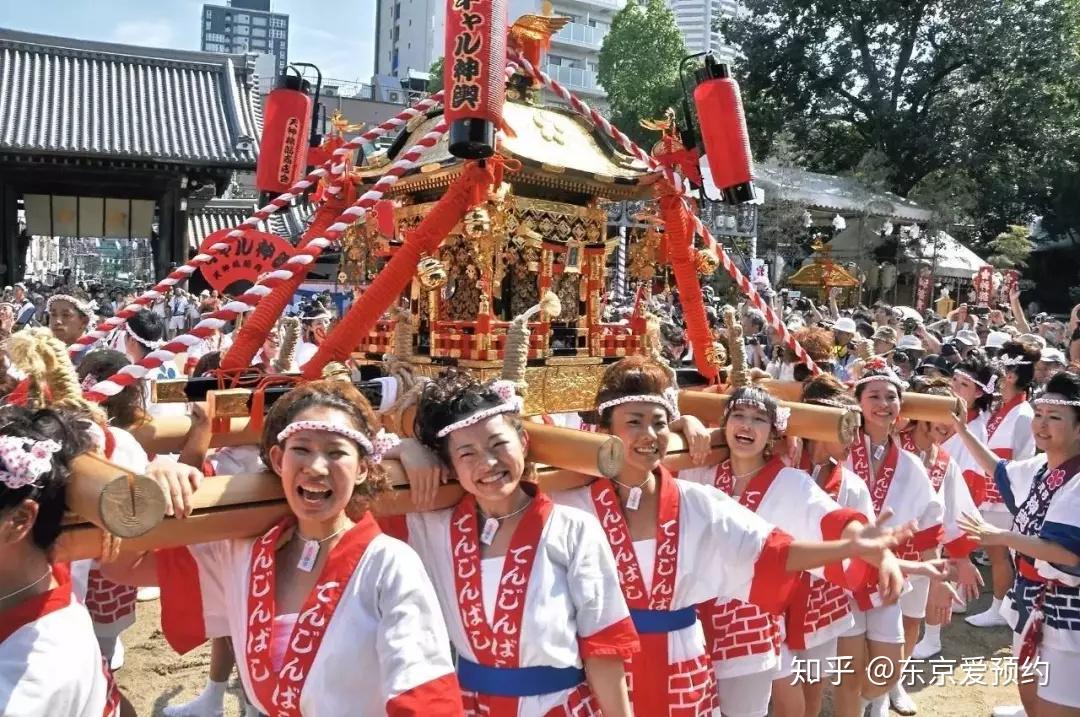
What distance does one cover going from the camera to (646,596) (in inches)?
101

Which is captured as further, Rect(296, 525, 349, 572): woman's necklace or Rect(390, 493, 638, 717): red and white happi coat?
Rect(390, 493, 638, 717): red and white happi coat

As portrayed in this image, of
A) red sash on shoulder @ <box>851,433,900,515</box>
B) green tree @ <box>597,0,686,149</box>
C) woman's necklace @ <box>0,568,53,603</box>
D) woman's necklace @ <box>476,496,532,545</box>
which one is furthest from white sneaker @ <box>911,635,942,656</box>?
green tree @ <box>597,0,686,149</box>

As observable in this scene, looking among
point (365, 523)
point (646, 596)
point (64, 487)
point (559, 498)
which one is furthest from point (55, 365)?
point (646, 596)

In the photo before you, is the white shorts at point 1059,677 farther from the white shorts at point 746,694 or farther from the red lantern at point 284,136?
the red lantern at point 284,136

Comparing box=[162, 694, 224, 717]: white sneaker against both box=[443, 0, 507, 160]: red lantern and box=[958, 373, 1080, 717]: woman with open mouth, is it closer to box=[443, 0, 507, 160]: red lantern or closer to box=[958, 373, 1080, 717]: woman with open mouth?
box=[443, 0, 507, 160]: red lantern

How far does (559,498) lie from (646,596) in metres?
0.43

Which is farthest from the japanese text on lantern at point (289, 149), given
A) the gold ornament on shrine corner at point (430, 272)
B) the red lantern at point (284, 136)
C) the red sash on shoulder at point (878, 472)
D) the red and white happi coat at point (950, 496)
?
the red and white happi coat at point (950, 496)

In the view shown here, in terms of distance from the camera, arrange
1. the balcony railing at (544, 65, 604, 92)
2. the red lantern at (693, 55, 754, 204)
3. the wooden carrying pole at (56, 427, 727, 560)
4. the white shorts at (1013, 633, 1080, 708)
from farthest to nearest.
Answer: the balcony railing at (544, 65, 604, 92), the red lantern at (693, 55, 754, 204), the white shorts at (1013, 633, 1080, 708), the wooden carrying pole at (56, 427, 727, 560)

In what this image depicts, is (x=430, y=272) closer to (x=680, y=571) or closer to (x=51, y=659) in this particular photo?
(x=680, y=571)

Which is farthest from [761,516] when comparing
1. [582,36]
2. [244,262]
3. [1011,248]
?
[582,36]

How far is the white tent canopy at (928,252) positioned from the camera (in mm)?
23062

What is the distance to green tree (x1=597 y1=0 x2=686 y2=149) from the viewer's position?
989 inches

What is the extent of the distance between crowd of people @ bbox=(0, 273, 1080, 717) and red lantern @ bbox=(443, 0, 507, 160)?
130 centimetres

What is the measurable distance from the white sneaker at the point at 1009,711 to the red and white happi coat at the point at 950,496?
2.83ft
